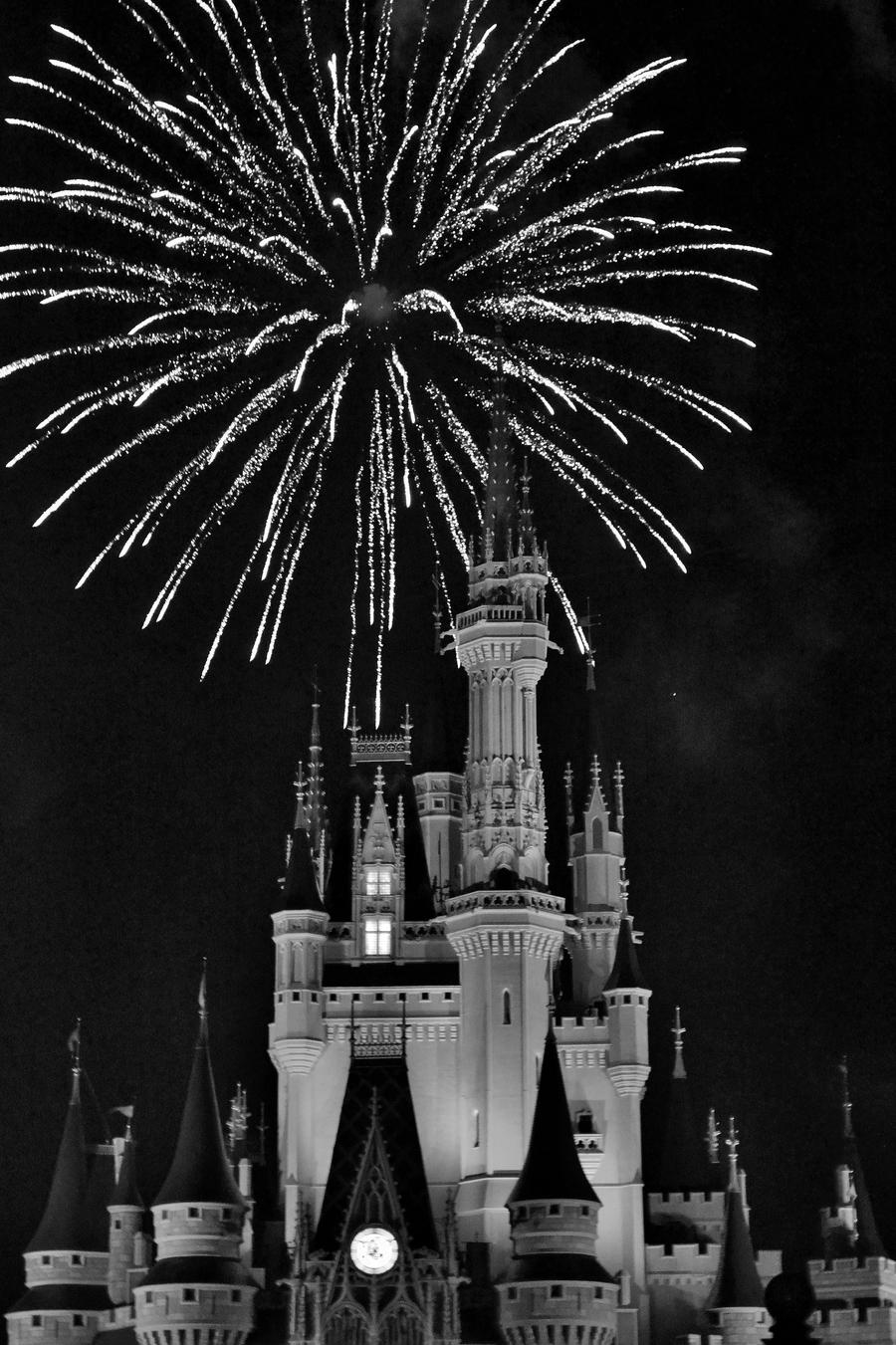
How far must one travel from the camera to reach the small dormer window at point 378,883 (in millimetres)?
91062

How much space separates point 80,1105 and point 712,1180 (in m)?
21.5

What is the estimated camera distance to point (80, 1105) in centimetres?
9169

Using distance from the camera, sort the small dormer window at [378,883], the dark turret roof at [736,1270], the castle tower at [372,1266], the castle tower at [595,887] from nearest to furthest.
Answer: the castle tower at [372,1266] → the dark turret roof at [736,1270] → the small dormer window at [378,883] → the castle tower at [595,887]

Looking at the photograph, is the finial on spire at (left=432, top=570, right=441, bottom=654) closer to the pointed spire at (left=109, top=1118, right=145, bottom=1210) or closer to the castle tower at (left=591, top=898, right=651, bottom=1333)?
the castle tower at (left=591, top=898, right=651, bottom=1333)

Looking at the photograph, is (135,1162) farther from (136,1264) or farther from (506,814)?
(506,814)

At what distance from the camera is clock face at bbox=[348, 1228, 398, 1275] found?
81.0 meters

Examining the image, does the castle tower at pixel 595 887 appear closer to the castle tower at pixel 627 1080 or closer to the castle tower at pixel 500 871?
the castle tower at pixel 627 1080

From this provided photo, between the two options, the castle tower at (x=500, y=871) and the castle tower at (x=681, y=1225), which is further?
the castle tower at (x=500, y=871)

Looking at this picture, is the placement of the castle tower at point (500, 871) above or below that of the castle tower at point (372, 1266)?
above

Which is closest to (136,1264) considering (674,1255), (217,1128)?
(217,1128)

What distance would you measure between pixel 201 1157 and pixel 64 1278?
25.1ft

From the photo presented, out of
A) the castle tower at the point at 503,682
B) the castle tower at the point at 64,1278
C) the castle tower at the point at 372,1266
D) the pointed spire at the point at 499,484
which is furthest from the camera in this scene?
the pointed spire at the point at 499,484

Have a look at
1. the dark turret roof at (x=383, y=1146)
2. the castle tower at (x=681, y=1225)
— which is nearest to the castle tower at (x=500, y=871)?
the dark turret roof at (x=383, y=1146)

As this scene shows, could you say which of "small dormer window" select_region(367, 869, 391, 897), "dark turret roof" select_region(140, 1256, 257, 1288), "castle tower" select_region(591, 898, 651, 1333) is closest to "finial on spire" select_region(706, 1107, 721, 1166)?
"castle tower" select_region(591, 898, 651, 1333)
